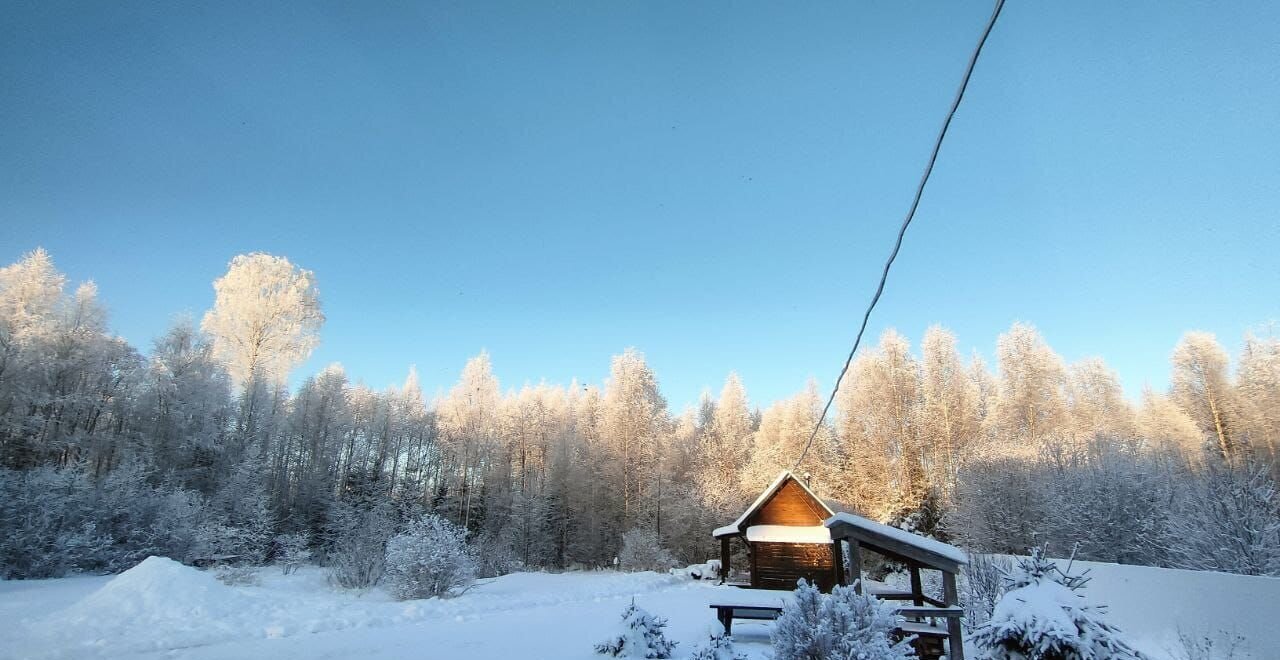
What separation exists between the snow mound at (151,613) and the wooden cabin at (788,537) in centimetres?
1297

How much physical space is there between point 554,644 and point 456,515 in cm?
2728

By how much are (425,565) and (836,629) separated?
12.4m

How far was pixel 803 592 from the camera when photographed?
682 cm

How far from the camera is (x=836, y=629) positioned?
6305 mm

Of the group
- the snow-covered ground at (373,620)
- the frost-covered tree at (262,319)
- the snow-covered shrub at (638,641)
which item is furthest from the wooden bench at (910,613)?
the frost-covered tree at (262,319)

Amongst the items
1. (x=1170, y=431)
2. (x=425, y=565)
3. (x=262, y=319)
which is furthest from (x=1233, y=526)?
(x=262, y=319)

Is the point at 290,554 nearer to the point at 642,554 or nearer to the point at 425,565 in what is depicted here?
the point at 425,565

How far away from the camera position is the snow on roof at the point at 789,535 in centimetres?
1639

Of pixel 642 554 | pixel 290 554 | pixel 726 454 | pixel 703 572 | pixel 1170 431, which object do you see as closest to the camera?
pixel 290 554

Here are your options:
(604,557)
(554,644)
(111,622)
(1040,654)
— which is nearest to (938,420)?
(604,557)

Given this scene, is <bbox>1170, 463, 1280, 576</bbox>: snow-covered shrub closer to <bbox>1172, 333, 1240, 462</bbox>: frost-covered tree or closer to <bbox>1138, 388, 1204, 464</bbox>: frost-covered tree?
<bbox>1138, 388, 1204, 464</bbox>: frost-covered tree

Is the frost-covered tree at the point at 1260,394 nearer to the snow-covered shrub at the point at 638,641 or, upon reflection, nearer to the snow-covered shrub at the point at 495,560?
the snow-covered shrub at the point at 638,641

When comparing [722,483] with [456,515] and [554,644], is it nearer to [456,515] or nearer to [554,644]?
[456,515]

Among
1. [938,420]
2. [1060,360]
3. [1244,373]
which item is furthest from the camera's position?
[1060,360]
